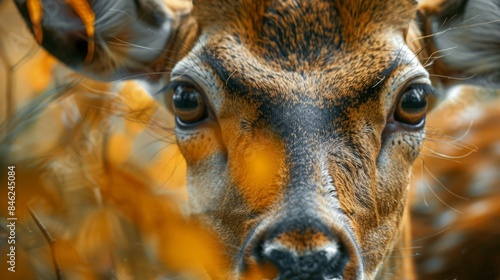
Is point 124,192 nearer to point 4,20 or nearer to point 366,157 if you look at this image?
point 4,20

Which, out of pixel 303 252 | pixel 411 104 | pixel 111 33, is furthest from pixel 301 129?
pixel 111 33

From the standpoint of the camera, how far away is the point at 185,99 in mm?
4688

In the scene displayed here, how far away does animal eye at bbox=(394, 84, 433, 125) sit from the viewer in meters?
4.56

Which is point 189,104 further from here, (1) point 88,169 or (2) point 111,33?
(1) point 88,169

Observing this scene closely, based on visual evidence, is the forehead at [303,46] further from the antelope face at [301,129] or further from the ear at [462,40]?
the ear at [462,40]

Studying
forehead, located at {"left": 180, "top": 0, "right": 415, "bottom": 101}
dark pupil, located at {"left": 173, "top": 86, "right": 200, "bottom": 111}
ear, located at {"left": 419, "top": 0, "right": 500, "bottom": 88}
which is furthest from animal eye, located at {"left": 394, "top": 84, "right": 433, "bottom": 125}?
dark pupil, located at {"left": 173, "top": 86, "right": 200, "bottom": 111}

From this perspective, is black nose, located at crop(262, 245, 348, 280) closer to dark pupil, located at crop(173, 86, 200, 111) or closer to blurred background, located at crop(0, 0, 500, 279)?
dark pupil, located at crop(173, 86, 200, 111)

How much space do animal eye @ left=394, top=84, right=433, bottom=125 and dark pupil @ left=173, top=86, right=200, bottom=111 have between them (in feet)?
3.62

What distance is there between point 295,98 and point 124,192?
8.61 ft

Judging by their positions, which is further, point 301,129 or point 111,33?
point 111,33

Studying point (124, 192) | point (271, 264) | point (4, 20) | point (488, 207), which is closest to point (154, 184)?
point (124, 192)

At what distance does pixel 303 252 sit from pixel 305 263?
0.05m

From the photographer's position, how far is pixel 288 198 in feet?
12.9

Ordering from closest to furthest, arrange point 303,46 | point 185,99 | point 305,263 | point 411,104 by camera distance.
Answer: point 305,263, point 303,46, point 411,104, point 185,99
